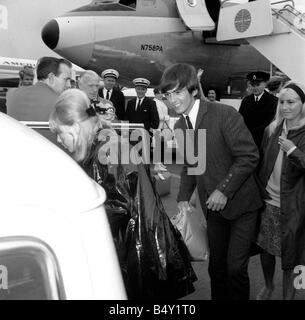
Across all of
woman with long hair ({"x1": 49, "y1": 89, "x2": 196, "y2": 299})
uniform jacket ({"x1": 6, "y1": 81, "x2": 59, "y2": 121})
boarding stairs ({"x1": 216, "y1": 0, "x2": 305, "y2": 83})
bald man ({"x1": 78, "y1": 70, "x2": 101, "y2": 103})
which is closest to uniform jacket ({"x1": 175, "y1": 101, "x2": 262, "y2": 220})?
woman with long hair ({"x1": 49, "y1": 89, "x2": 196, "y2": 299})

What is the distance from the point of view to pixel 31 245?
31.2 inches

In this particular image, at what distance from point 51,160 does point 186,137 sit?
5.78ft

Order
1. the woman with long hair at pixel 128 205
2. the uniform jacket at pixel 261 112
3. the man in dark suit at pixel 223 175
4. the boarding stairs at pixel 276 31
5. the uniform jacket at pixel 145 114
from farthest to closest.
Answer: the boarding stairs at pixel 276 31 → the uniform jacket at pixel 145 114 → the uniform jacket at pixel 261 112 → the man in dark suit at pixel 223 175 → the woman with long hair at pixel 128 205

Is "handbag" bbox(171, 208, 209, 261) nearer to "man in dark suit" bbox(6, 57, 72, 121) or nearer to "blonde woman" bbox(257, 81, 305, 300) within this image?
"blonde woman" bbox(257, 81, 305, 300)

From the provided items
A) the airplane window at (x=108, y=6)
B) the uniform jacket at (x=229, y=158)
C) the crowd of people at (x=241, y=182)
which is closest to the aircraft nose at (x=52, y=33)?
the airplane window at (x=108, y=6)

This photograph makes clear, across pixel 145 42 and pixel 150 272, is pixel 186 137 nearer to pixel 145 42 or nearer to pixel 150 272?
pixel 150 272

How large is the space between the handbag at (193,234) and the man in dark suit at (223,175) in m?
0.05

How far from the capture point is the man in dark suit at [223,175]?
249 centimetres

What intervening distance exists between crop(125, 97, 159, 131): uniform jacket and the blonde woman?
4.75m

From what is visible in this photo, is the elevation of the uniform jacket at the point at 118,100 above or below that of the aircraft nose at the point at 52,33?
below

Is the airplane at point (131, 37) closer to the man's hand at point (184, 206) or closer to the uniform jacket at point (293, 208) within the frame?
the man's hand at point (184, 206)

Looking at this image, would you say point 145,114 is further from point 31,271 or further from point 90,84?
point 31,271

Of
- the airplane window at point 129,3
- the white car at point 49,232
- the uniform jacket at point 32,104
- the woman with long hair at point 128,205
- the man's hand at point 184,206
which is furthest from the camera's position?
the airplane window at point 129,3

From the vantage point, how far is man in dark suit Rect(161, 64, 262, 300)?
2.49 meters
